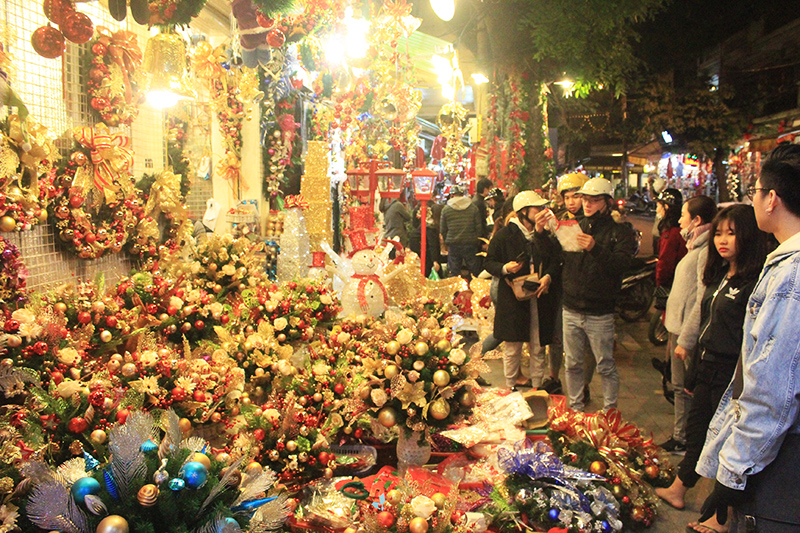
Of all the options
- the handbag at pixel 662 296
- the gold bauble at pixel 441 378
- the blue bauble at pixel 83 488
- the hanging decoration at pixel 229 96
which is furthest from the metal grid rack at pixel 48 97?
the handbag at pixel 662 296

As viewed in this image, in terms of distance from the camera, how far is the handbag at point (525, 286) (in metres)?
4.54

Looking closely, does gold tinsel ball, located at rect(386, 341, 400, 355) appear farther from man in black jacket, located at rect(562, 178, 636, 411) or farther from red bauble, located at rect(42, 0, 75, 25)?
red bauble, located at rect(42, 0, 75, 25)

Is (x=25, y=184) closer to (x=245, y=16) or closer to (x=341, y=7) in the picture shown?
(x=245, y=16)

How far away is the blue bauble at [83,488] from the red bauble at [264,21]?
3.10 metres

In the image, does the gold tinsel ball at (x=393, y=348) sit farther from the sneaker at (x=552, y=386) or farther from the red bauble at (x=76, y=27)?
the sneaker at (x=552, y=386)

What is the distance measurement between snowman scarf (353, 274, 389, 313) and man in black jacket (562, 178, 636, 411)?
1.32 m

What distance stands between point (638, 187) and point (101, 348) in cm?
3451

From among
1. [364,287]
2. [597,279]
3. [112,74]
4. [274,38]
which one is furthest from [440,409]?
[274,38]

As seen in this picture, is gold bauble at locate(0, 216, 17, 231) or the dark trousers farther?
the dark trousers

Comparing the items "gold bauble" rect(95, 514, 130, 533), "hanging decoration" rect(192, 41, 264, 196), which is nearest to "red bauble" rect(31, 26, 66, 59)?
"gold bauble" rect(95, 514, 130, 533)

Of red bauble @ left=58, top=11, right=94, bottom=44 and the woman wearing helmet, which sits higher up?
red bauble @ left=58, top=11, right=94, bottom=44

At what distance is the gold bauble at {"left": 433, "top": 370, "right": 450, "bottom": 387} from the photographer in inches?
97.7

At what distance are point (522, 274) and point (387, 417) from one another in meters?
2.49

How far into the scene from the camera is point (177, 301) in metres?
3.29
